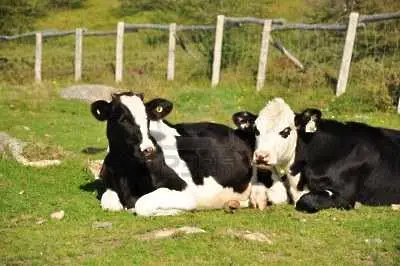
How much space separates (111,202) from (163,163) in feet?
2.27

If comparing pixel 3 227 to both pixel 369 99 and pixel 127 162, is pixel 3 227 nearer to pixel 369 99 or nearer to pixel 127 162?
pixel 127 162

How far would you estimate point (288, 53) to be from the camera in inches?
799

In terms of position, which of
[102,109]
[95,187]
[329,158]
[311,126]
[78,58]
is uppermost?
[102,109]

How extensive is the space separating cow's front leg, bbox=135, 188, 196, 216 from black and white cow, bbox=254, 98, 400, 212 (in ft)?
3.19

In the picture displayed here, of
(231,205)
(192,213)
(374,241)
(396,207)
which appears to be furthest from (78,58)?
(374,241)

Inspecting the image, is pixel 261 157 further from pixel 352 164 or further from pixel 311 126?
pixel 352 164

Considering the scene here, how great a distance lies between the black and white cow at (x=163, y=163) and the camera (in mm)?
7668

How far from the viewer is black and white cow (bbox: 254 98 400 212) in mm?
8070

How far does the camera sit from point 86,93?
62.3ft

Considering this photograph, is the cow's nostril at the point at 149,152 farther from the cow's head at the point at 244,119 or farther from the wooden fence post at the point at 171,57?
the wooden fence post at the point at 171,57

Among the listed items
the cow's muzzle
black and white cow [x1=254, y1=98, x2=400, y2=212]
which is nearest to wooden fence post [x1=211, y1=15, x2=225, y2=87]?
black and white cow [x1=254, y1=98, x2=400, y2=212]

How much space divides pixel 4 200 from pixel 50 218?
0.90m

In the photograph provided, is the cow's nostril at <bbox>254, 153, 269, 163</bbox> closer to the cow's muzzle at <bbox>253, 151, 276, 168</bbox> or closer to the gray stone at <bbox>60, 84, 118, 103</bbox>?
the cow's muzzle at <bbox>253, 151, 276, 168</bbox>

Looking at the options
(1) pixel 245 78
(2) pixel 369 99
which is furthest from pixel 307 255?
(1) pixel 245 78
